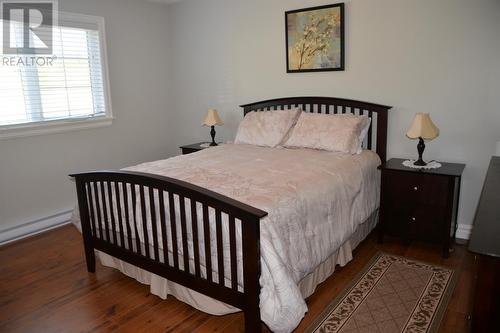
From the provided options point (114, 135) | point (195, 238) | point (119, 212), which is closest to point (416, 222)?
point (195, 238)

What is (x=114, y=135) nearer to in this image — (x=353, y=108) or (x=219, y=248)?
(x=353, y=108)

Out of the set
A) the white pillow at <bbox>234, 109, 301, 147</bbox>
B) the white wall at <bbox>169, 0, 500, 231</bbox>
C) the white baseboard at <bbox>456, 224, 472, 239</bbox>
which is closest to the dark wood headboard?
the white wall at <bbox>169, 0, 500, 231</bbox>

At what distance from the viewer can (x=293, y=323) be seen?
1.81 metres

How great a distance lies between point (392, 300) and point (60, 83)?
363 centimetres

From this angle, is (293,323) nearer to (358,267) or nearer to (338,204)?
(338,204)

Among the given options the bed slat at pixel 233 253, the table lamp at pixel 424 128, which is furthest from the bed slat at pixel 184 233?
the table lamp at pixel 424 128

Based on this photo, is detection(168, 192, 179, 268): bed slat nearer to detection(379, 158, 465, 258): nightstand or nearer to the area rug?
the area rug

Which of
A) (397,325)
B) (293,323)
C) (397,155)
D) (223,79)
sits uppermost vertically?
(223,79)

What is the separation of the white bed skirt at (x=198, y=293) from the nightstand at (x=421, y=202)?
0.37 meters

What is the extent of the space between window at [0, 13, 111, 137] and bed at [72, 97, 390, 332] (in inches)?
56.4

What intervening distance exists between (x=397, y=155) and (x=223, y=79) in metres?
2.21

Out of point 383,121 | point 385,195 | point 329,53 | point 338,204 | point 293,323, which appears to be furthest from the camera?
point 329,53

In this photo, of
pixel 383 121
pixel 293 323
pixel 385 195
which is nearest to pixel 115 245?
pixel 293 323

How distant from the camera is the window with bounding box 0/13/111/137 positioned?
3.46m
